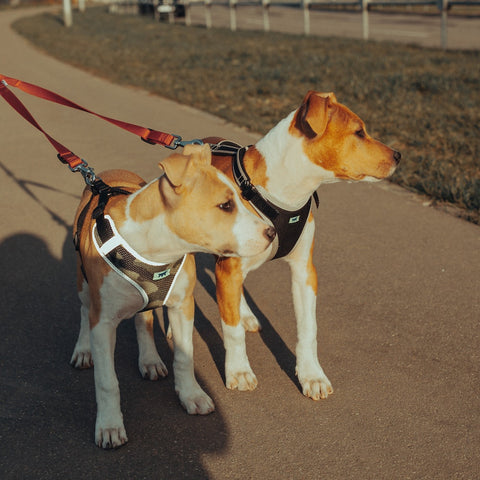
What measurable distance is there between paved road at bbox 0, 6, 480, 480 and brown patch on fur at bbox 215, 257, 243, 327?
0.50 metres

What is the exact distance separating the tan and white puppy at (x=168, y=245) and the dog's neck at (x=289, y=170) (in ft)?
2.06

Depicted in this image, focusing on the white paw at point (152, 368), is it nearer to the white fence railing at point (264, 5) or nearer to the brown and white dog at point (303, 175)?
the brown and white dog at point (303, 175)

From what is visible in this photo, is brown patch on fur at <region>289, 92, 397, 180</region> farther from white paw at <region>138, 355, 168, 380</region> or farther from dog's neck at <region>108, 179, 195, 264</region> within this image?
white paw at <region>138, 355, 168, 380</region>

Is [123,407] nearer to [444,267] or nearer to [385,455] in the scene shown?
[385,455]

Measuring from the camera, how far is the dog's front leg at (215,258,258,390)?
412 centimetres

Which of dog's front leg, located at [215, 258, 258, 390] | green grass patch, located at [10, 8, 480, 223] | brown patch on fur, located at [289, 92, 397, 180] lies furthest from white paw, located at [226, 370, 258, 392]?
green grass patch, located at [10, 8, 480, 223]

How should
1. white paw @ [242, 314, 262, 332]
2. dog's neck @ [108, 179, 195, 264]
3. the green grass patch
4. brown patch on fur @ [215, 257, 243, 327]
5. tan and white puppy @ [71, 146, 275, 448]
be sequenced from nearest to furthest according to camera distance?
tan and white puppy @ [71, 146, 275, 448], dog's neck @ [108, 179, 195, 264], brown patch on fur @ [215, 257, 243, 327], white paw @ [242, 314, 262, 332], the green grass patch

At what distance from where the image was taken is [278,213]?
13.3 feet

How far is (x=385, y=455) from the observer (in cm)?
364

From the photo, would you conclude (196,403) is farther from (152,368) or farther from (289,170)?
(289,170)

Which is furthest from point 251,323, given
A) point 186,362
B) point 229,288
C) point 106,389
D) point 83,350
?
point 106,389

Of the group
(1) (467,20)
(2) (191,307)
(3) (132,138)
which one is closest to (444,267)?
(2) (191,307)

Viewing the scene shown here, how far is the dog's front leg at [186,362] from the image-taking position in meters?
3.99

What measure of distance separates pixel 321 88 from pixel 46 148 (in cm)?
551
